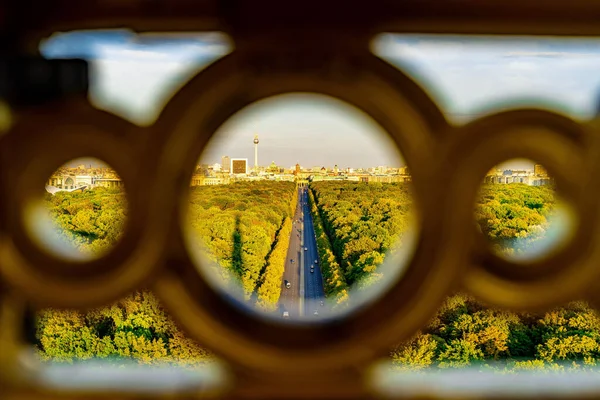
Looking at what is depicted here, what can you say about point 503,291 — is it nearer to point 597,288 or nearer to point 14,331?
point 597,288

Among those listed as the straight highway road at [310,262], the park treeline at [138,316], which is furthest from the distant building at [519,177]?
the straight highway road at [310,262]

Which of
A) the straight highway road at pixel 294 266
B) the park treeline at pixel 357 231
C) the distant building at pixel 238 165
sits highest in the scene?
the distant building at pixel 238 165

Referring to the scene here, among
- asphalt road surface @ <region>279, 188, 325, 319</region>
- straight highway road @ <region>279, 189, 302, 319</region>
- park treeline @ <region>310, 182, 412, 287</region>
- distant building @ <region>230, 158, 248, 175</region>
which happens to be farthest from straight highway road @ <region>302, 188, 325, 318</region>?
distant building @ <region>230, 158, 248, 175</region>

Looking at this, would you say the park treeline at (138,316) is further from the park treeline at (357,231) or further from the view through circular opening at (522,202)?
the view through circular opening at (522,202)

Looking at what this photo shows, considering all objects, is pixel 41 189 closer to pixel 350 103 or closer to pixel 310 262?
pixel 350 103

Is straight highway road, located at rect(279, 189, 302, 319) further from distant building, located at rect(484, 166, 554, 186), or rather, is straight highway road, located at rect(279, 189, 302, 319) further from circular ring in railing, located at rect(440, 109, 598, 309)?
circular ring in railing, located at rect(440, 109, 598, 309)

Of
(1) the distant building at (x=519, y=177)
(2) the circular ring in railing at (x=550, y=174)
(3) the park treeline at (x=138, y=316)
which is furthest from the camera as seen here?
(3) the park treeline at (x=138, y=316)

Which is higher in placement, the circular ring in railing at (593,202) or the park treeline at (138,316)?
the circular ring in railing at (593,202)
